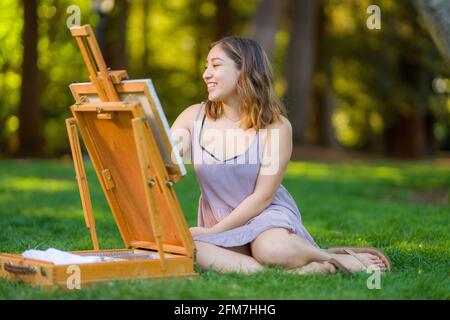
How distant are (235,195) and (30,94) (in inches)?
611

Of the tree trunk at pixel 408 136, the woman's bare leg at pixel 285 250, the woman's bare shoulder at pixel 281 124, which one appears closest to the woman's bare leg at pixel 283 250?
the woman's bare leg at pixel 285 250

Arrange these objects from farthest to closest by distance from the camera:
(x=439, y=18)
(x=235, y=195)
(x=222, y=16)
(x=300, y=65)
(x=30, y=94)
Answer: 1. (x=222, y=16)
2. (x=300, y=65)
3. (x=30, y=94)
4. (x=439, y=18)
5. (x=235, y=195)

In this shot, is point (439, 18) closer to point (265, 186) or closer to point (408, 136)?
point (265, 186)

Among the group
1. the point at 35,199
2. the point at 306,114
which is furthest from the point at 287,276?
the point at 306,114

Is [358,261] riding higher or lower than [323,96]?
higher

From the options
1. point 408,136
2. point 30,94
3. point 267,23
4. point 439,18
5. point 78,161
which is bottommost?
point 408,136

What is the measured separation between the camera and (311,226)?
7.69 metres

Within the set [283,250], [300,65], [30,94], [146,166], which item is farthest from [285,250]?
[300,65]

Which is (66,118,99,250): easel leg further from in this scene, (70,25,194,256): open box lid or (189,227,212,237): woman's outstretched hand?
(189,227,212,237): woman's outstretched hand

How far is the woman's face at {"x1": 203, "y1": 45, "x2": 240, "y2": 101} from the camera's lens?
506cm

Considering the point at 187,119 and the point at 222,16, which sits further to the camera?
the point at 222,16

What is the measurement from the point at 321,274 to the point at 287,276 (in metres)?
0.25

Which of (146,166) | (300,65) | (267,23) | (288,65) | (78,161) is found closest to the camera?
(146,166)

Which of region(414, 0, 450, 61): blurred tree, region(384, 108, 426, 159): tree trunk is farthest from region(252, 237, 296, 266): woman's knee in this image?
region(384, 108, 426, 159): tree trunk
